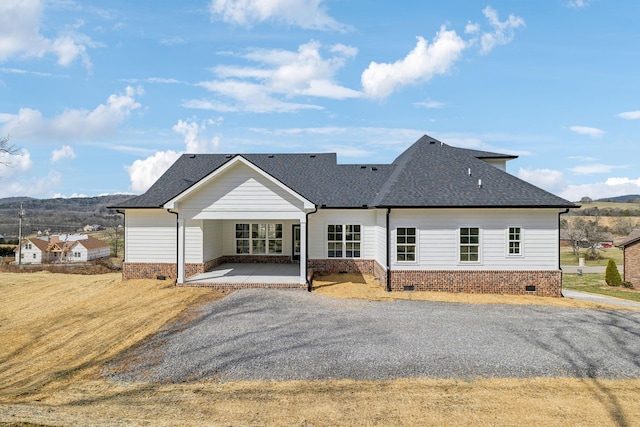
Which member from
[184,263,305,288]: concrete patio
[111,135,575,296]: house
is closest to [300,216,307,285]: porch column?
[111,135,575,296]: house

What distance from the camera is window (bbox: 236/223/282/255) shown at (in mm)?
21969

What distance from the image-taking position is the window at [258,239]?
21969mm

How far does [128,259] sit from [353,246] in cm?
1137

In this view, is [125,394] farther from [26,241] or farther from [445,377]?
[26,241]

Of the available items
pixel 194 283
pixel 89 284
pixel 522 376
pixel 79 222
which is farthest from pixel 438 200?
pixel 79 222

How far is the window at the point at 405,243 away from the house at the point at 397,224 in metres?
0.04

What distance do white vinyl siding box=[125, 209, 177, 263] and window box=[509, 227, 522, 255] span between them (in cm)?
1569

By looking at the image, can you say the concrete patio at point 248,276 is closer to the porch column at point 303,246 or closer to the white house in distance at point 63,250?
the porch column at point 303,246

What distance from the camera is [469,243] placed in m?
16.4

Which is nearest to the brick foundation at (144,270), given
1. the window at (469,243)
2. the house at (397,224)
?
the house at (397,224)

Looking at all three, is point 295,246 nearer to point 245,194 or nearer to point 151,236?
point 245,194

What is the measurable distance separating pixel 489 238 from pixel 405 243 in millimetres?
3636

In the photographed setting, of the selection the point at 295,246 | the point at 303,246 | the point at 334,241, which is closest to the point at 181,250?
the point at 303,246

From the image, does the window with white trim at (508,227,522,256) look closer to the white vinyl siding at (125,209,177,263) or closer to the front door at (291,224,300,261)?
the front door at (291,224,300,261)
